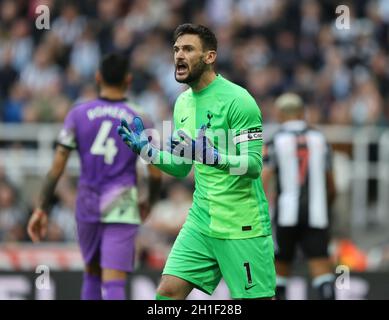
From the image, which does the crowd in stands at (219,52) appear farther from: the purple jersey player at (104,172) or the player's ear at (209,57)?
the player's ear at (209,57)

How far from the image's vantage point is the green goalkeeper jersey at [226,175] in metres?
7.05

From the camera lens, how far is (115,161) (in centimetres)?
895

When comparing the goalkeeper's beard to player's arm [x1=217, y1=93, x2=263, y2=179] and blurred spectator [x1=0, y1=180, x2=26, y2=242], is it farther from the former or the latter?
blurred spectator [x1=0, y1=180, x2=26, y2=242]

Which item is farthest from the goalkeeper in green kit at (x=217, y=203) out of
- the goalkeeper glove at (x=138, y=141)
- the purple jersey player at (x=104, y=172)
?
the purple jersey player at (x=104, y=172)

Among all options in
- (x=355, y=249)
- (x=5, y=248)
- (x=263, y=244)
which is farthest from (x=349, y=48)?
(x=263, y=244)

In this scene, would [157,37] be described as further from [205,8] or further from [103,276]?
[103,276]

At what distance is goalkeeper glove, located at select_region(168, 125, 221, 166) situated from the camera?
6.75 meters

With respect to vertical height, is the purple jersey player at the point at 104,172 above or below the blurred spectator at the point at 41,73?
below

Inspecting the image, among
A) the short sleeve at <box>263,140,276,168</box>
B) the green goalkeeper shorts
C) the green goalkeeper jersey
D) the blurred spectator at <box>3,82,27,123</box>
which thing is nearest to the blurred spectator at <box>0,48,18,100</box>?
the blurred spectator at <box>3,82,27,123</box>

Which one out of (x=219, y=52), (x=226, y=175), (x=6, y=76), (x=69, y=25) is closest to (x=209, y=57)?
(x=226, y=175)

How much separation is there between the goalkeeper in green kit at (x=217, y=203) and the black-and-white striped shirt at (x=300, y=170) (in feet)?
10.3

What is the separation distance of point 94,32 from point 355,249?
574cm

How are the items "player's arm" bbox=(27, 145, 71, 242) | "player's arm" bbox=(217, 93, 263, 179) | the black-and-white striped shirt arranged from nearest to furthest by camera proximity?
"player's arm" bbox=(217, 93, 263, 179)
"player's arm" bbox=(27, 145, 71, 242)
the black-and-white striped shirt

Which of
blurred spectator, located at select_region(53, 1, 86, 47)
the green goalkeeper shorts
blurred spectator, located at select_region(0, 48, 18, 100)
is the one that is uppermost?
blurred spectator, located at select_region(53, 1, 86, 47)
